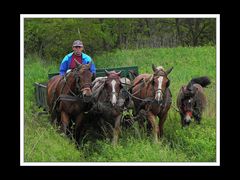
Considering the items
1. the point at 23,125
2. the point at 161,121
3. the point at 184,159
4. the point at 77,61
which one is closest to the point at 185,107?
the point at 161,121

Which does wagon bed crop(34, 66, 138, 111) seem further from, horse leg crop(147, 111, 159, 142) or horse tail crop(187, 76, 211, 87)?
horse leg crop(147, 111, 159, 142)

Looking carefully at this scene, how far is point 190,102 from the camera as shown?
14352 mm

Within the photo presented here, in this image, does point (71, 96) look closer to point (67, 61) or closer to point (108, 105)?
point (108, 105)

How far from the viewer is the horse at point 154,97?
13523mm

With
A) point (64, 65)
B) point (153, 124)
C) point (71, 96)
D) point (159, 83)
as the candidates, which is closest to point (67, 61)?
point (64, 65)

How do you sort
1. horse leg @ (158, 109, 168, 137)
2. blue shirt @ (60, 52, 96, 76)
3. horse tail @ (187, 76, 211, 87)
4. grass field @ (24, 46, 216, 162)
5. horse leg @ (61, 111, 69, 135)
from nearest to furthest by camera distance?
1. grass field @ (24, 46, 216, 162)
2. horse leg @ (61, 111, 69, 135)
3. horse leg @ (158, 109, 168, 137)
4. blue shirt @ (60, 52, 96, 76)
5. horse tail @ (187, 76, 211, 87)

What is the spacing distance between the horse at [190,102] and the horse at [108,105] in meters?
1.27

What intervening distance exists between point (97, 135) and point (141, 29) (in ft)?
10.9

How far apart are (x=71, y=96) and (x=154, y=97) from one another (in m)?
1.76

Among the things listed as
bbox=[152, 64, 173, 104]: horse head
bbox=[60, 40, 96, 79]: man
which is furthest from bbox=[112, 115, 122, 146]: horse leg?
bbox=[60, 40, 96, 79]: man

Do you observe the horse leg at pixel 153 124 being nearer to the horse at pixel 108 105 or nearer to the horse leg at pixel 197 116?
the horse at pixel 108 105

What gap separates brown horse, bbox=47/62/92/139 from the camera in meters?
13.4

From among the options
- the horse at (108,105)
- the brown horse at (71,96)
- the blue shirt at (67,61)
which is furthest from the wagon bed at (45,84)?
the horse at (108,105)

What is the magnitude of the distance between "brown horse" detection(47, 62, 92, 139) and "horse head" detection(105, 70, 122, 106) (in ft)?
1.27
